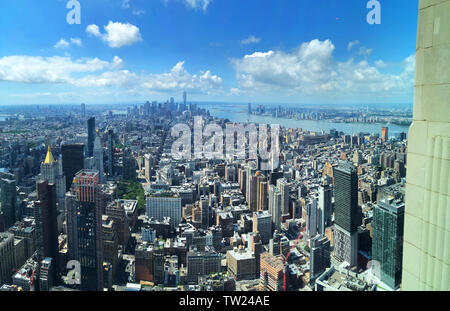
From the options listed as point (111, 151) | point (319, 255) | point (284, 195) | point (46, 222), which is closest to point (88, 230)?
point (46, 222)

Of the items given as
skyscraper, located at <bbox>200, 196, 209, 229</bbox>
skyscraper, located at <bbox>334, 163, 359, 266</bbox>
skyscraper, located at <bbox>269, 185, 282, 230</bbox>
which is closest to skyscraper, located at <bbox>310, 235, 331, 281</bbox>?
skyscraper, located at <bbox>334, 163, 359, 266</bbox>

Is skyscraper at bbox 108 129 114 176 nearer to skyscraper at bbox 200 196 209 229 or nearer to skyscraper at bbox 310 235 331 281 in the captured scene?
skyscraper at bbox 200 196 209 229

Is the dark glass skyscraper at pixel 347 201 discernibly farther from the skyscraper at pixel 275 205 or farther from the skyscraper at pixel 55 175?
the skyscraper at pixel 55 175

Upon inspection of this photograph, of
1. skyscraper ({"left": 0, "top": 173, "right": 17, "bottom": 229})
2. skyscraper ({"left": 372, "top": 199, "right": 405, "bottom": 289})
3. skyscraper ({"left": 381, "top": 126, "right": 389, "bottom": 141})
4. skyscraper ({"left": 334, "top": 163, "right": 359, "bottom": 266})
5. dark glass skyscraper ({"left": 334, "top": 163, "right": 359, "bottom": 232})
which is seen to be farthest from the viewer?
skyscraper ({"left": 381, "top": 126, "right": 389, "bottom": 141})

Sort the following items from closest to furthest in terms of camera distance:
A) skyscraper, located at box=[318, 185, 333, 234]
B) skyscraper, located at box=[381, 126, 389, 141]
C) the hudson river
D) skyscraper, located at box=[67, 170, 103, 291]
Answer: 1. skyscraper, located at box=[67, 170, 103, 291]
2. the hudson river
3. skyscraper, located at box=[318, 185, 333, 234]
4. skyscraper, located at box=[381, 126, 389, 141]

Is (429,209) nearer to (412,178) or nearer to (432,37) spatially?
(412,178)

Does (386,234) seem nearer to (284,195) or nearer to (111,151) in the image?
(284,195)

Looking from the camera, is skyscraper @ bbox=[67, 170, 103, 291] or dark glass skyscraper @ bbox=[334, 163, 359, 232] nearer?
skyscraper @ bbox=[67, 170, 103, 291]
